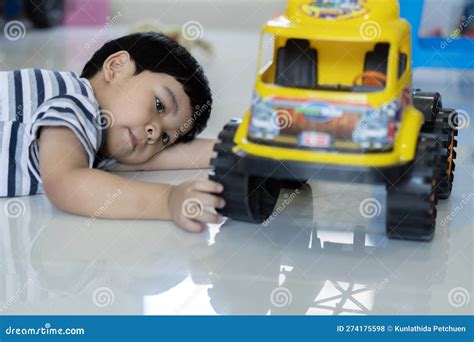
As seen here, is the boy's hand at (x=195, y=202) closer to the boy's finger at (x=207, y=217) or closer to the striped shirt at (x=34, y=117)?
the boy's finger at (x=207, y=217)

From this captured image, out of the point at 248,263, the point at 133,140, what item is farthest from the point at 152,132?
the point at 248,263

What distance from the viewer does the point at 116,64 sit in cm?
158

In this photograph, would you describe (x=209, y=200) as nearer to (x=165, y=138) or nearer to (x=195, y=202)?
Answer: (x=195, y=202)

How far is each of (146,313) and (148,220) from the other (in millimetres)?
333

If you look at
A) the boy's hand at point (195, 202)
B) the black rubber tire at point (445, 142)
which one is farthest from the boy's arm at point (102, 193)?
Answer: the black rubber tire at point (445, 142)

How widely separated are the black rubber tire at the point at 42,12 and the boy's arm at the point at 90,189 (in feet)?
9.44

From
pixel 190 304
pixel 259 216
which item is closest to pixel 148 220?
pixel 259 216

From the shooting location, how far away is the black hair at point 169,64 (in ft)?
5.06

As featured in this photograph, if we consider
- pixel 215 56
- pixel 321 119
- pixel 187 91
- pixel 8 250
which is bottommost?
pixel 215 56

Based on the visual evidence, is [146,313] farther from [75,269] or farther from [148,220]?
[148,220]

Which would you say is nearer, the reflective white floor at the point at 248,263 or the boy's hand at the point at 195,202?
the reflective white floor at the point at 248,263

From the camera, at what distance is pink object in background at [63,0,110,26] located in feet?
14.0

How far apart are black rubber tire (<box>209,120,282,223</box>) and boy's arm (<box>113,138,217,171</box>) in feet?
1.29

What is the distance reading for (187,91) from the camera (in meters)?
1.53
